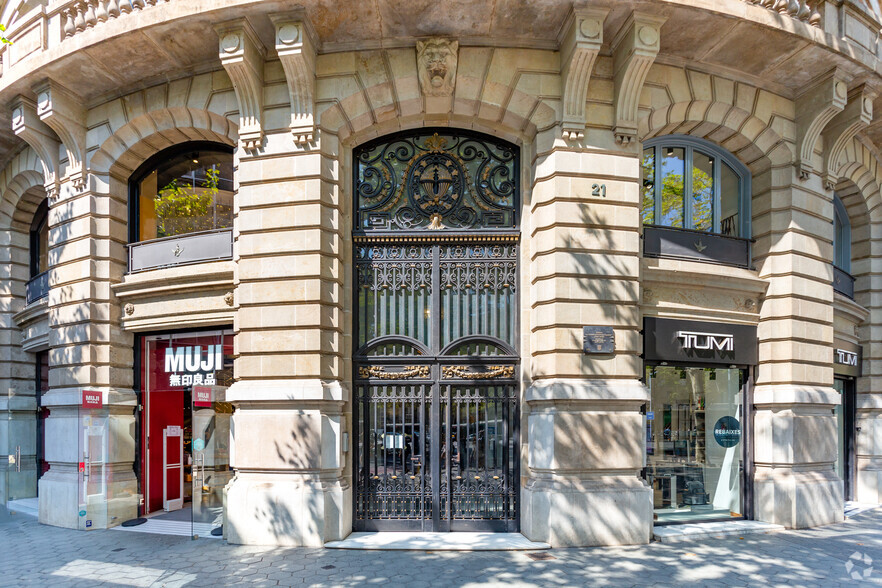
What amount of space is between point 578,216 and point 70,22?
939 centimetres

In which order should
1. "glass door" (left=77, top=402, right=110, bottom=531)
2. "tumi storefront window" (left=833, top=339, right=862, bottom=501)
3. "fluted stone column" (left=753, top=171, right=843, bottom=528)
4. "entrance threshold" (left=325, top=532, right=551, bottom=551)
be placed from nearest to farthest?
"entrance threshold" (left=325, top=532, right=551, bottom=551), "fluted stone column" (left=753, top=171, right=843, bottom=528), "glass door" (left=77, top=402, right=110, bottom=531), "tumi storefront window" (left=833, top=339, right=862, bottom=501)

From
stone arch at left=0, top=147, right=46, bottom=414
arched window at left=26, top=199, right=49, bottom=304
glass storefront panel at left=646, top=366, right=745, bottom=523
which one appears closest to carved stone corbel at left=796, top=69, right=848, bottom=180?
glass storefront panel at left=646, top=366, right=745, bottom=523

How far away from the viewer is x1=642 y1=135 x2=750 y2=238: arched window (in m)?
10.6

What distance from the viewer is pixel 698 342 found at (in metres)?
10.1

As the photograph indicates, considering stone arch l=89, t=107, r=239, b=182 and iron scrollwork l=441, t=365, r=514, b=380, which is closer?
iron scrollwork l=441, t=365, r=514, b=380

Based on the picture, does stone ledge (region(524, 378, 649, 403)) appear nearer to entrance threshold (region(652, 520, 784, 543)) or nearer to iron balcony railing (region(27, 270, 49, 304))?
entrance threshold (region(652, 520, 784, 543))

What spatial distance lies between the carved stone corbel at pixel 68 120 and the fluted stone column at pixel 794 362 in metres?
13.0

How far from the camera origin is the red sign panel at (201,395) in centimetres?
1005

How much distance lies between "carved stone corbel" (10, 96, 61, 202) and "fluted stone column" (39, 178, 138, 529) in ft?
1.70

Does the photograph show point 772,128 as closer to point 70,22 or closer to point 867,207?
point 867,207

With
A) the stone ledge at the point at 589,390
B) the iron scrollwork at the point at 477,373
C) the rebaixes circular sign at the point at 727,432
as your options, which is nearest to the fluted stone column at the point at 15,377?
the iron scrollwork at the point at 477,373

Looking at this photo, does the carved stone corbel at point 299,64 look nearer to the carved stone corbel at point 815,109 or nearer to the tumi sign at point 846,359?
the carved stone corbel at point 815,109

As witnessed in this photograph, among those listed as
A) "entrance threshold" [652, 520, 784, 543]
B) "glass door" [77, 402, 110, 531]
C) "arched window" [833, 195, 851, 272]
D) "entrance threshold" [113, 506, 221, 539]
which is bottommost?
"entrance threshold" [113, 506, 221, 539]

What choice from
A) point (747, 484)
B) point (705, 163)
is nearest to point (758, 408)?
point (747, 484)
